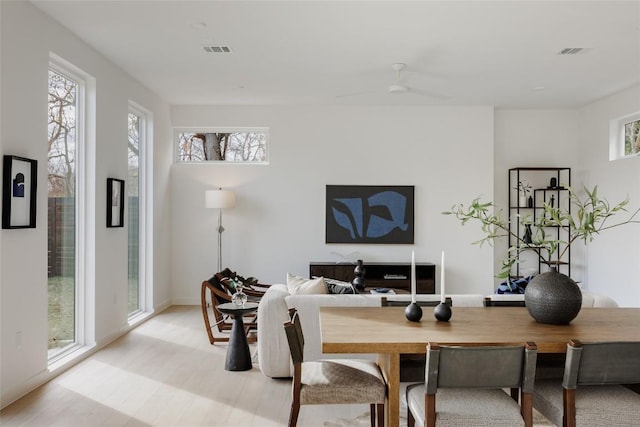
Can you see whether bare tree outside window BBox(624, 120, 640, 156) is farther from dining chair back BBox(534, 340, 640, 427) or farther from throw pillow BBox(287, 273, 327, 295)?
dining chair back BBox(534, 340, 640, 427)

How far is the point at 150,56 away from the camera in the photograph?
5195mm

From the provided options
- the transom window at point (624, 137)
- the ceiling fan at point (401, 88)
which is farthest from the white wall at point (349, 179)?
the transom window at point (624, 137)

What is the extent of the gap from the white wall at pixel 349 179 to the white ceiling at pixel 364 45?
0.64 metres

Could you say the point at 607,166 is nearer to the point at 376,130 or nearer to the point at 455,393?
the point at 376,130

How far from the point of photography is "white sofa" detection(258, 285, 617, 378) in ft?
12.6

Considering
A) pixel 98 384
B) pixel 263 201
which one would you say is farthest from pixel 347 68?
pixel 98 384

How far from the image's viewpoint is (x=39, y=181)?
4.04m

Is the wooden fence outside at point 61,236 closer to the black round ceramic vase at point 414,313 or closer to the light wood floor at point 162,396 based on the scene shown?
the light wood floor at point 162,396

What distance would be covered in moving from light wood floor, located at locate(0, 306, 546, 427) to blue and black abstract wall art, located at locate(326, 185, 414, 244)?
113 inches

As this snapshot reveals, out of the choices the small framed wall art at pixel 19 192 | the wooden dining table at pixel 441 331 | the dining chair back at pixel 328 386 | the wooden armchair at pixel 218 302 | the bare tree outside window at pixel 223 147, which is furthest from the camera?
the bare tree outside window at pixel 223 147

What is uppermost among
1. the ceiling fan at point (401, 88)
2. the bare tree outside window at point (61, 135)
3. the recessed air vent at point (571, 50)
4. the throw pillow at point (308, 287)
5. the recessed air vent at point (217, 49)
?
the recessed air vent at point (571, 50)

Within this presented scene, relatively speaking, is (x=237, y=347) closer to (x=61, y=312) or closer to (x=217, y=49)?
(x=61, y=312)

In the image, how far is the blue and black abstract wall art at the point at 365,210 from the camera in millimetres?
→ 7570

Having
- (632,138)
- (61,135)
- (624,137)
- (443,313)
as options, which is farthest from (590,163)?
(61,135)
